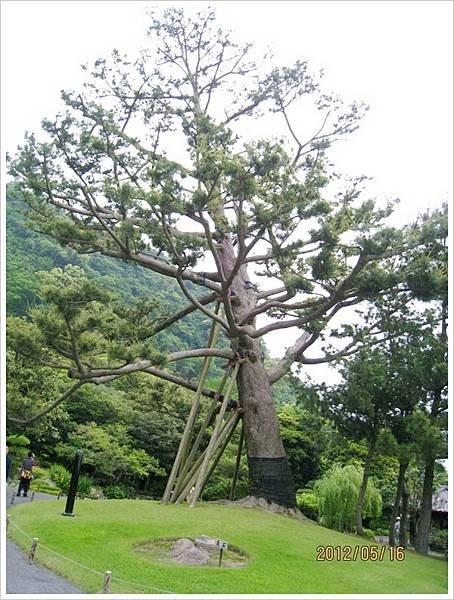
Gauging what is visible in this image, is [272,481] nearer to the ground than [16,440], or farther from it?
nearer to the ground

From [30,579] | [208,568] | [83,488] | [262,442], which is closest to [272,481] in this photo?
[262,442]

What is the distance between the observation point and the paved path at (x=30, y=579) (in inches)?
177

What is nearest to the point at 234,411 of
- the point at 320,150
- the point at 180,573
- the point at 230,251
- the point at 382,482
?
Result: the point at 230,251

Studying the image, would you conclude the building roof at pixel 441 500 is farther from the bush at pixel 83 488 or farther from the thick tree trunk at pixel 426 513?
the bush at pixel 83 488

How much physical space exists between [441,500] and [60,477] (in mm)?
9188

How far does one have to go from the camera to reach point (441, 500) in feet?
47.6

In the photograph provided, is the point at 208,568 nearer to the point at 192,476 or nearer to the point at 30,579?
the point at 30,579

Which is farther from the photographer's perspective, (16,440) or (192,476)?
(16,440)

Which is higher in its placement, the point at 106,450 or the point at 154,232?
the point at 154,232

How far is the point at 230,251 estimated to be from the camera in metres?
9.84

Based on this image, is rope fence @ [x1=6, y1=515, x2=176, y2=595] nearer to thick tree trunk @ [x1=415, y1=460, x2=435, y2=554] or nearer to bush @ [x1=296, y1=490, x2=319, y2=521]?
thick tree trunk @ [x1=415, y1=460, x2=435, y2=554]

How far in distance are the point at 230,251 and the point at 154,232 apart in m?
3.11

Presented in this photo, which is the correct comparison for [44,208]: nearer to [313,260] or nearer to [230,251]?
[230,251]
